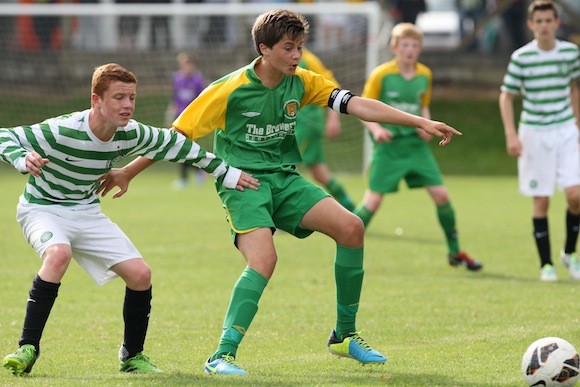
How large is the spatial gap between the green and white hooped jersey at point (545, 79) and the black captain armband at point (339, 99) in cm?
340

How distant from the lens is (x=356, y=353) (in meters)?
6.05

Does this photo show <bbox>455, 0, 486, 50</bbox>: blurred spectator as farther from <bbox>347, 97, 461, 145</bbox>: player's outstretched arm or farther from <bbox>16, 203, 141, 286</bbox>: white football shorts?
<bbox>16, 203, 141, 286</bbox>: white football shorts

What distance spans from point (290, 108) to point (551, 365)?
196 centimetres

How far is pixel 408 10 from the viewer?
21391 millimetres

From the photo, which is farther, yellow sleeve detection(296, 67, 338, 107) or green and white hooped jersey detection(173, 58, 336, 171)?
yellow sleeve detection(296, 67, 338, 107)

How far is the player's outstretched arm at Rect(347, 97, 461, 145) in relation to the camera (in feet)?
19.1

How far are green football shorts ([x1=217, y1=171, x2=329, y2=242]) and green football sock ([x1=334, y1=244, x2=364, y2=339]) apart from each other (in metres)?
0.25

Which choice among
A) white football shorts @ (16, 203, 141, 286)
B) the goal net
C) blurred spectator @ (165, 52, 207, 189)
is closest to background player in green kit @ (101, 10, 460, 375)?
white football shorts @ (16, 203, 141, 286)

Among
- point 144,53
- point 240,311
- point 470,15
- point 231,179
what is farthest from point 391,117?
point 470,15

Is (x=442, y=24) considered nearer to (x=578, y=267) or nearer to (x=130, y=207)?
(x=130, y=207)

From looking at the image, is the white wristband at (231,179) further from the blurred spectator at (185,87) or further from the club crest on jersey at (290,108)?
the blurred spectator at (185,87)

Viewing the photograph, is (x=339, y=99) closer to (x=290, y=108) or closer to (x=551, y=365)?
(x=290, y=108)

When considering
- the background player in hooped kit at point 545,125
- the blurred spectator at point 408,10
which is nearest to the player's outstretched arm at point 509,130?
the background player in hooped kit at point 545,125

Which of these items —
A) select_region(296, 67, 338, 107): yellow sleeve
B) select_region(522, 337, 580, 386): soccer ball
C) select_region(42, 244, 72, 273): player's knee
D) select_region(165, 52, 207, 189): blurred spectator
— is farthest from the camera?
select_region(165, 52, 207, 189): blurred spectator
